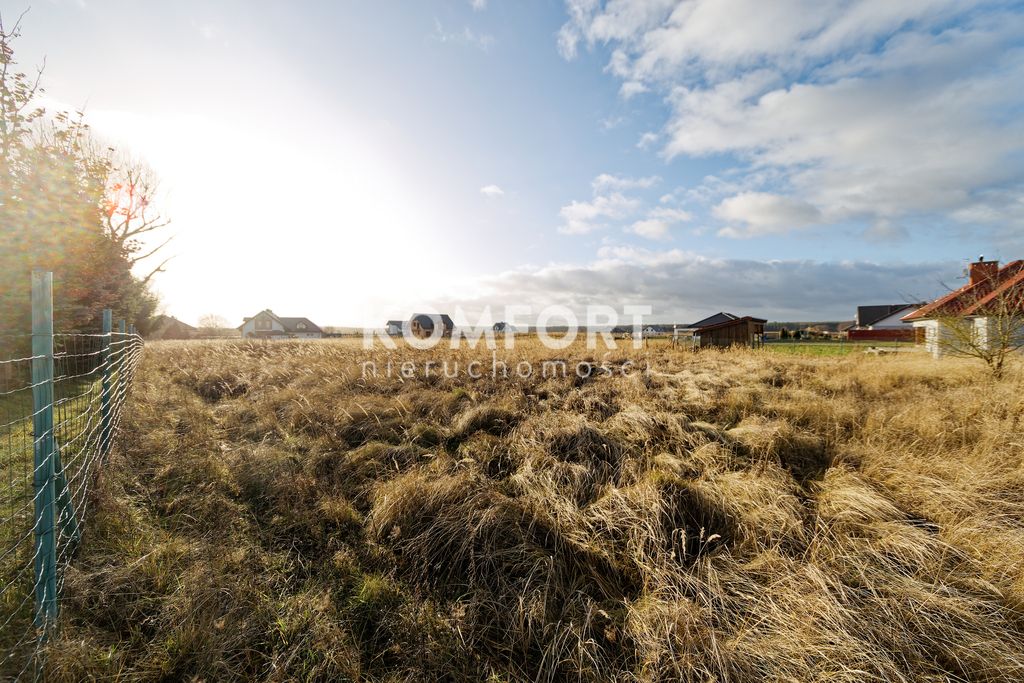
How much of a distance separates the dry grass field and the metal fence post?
23 cm

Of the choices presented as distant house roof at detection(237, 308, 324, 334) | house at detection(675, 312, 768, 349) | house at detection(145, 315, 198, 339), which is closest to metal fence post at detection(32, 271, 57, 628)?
house at detection(675, 312, 768, 349)

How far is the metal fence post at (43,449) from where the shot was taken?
201 cm

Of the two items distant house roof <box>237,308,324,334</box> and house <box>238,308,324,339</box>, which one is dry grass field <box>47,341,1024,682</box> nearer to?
house <box>238,308,324,339</box>

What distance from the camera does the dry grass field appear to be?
221 cm

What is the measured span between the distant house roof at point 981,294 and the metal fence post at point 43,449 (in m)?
13.9

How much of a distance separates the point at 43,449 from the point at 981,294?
19.4m

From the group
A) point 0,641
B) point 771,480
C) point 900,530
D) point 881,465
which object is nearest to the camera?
point 0,641

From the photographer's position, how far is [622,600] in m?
2.69

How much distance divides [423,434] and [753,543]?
3.83 metres

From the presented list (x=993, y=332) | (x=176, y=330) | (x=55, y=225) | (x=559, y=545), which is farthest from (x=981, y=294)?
(x=176, y=330)

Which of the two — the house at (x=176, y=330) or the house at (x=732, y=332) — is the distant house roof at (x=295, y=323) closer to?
the house at (x=176, y=330)

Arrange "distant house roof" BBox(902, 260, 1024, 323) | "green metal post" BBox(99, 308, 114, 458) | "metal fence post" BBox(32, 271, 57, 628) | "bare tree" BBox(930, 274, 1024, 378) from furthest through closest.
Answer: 1. "distant house roof" BBox(902, 260, 1024, 323)
2. "bare tree" BBox(930, 274, 1024, 378)
3. "green metal post" BBox(99, 308, 114, 458)
4. "metal fence post" BBox(32, 271, 57, 628)

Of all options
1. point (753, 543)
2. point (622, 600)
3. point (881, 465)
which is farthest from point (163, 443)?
point (881, 465)

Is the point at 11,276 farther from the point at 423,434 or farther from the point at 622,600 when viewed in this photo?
the point at 622,600
